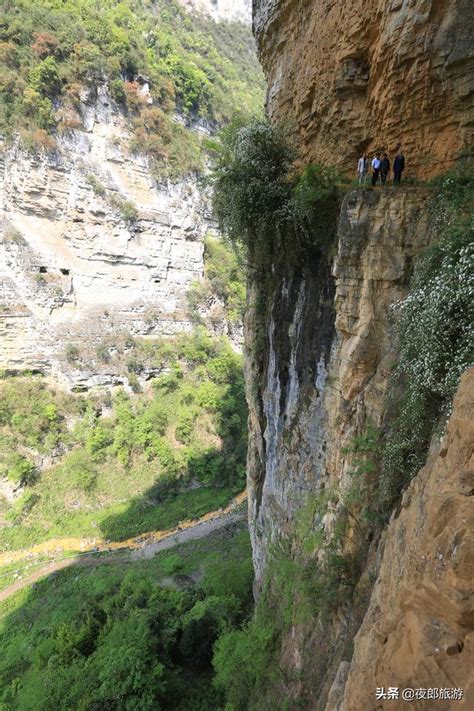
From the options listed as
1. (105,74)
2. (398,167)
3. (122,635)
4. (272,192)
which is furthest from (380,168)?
(105,74)

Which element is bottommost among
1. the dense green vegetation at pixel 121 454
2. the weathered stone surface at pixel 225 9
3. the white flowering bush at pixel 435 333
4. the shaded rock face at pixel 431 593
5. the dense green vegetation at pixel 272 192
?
the dense green vegetation at pixel 121 454

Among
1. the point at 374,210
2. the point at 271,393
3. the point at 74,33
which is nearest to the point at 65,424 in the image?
the point at 271,393

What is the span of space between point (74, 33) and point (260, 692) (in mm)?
31997

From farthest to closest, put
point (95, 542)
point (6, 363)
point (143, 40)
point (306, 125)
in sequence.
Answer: point (143, 40), point (6, 363), point (95, 542), point (306, 125)

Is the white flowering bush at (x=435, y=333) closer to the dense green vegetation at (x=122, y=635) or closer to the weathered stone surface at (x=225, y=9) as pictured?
the dense green vegetation at (x=122, y=635)

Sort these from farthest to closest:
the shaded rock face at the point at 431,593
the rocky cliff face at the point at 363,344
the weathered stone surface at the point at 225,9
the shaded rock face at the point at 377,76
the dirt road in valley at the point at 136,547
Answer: the weathered stone surface at the point at 225,9, the dirt road in valley at the point at 136,547, the shaded rock face at the point at 377,76, the rocky cliff face at the point at 363,344, the shaded rock face at the point at 431,593

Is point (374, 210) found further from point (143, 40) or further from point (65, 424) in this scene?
point (143, 40)

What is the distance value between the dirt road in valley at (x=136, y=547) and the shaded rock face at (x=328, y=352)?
8215 mm

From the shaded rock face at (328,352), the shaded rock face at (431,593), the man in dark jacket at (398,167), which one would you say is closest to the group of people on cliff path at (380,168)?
the man in dark jacket at (398,167)

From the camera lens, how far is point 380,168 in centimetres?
495

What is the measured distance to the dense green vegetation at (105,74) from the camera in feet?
65.8

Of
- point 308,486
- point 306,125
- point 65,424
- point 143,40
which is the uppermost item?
point 143,40

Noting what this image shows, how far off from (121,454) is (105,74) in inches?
958

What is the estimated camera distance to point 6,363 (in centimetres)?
2019
